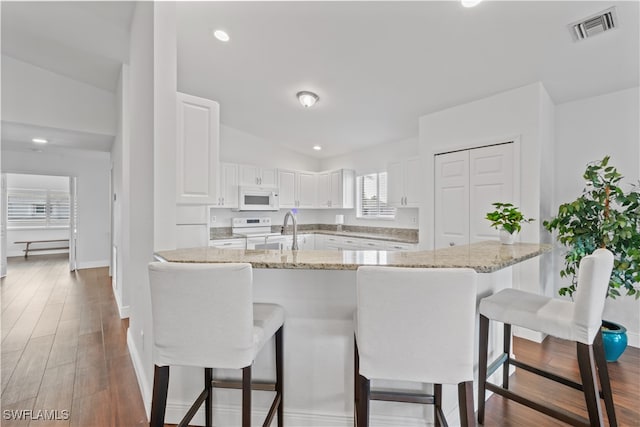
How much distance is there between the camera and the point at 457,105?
132 inches

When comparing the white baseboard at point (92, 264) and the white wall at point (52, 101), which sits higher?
the white wall at point (52, 101)

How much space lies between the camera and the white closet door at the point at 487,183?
9.76 feet

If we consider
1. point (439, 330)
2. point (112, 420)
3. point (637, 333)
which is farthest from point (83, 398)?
point (637, 333)

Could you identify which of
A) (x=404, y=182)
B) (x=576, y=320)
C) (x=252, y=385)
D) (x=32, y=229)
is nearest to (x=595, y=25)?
(x=576, y=320)

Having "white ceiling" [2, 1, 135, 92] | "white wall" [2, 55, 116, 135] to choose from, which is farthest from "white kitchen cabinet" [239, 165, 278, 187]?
"white ceiling" [2, 1, 135, 92]

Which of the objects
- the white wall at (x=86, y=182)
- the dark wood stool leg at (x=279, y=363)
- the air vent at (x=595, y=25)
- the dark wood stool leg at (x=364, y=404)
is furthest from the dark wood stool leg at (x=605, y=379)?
the white wall at (x=86, y=182)

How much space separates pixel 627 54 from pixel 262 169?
14.8 ft

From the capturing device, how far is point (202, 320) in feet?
3.95

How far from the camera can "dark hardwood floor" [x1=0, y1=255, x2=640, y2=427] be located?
180 cm

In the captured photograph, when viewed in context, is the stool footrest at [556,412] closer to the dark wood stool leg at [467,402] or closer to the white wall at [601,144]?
the dark wood stool leg at [467,402]

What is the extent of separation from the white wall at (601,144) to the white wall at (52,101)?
5.68m

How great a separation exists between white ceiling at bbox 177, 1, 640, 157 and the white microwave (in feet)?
5.22

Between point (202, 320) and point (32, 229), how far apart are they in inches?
376

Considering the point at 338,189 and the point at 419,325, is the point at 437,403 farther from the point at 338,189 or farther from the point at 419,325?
the point at 338,189
